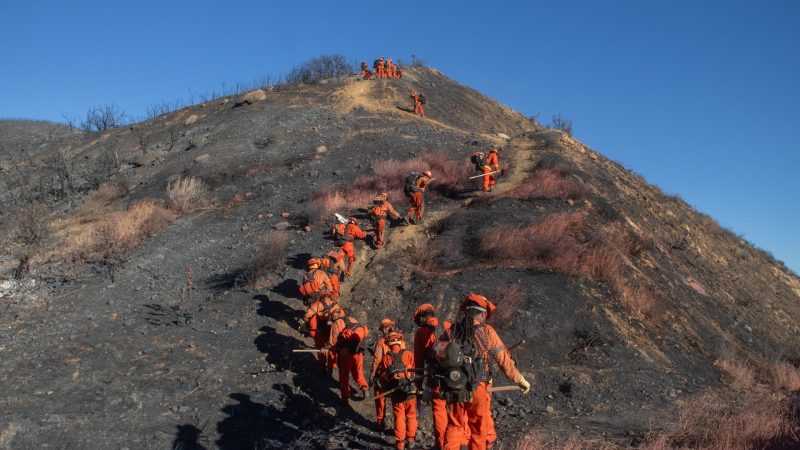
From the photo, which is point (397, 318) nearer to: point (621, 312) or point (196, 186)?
point (621, 312)

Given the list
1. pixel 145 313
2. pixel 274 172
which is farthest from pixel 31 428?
pixel 274 172

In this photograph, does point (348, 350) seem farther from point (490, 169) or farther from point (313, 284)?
point (490, 169)

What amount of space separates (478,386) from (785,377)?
308 inches

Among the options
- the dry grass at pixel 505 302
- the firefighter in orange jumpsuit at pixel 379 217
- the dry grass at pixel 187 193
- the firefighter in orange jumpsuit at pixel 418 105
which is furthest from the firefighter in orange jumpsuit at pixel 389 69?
the dry grass at pixel 505 302

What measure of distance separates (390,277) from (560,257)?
3616 millimetres

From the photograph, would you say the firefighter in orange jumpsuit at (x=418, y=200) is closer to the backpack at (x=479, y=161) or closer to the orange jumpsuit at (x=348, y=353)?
the backpack at (x=479, y=161)

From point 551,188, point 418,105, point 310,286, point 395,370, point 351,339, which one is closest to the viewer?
point 395,370

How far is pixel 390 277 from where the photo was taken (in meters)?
13.1

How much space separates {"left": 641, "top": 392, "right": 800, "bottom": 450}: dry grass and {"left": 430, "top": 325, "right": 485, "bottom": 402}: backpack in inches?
85.5

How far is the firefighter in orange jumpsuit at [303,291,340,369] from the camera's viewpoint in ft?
33.2

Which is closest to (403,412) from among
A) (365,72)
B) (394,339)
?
(394,339)

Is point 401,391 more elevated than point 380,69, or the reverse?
point 380,69

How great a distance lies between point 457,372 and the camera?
6160 millimetres

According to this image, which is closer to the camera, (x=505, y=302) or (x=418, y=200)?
(x=505, y=302)
